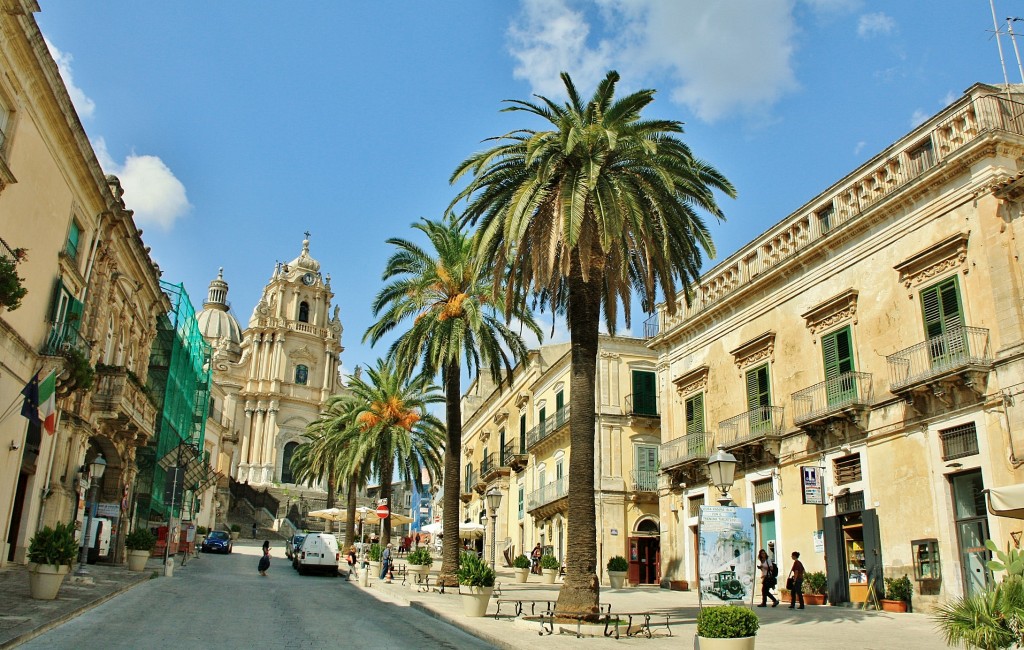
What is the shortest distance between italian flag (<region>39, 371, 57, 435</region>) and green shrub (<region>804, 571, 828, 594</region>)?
57.7ft

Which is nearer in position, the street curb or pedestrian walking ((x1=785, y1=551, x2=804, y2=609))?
the street curb

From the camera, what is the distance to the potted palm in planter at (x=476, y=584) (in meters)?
16.2

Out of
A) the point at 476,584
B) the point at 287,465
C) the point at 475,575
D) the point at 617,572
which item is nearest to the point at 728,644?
the point at 476,584

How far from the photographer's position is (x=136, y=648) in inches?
428

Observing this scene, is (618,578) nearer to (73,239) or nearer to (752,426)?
(752,426)

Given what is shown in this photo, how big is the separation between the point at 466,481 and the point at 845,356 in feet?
126

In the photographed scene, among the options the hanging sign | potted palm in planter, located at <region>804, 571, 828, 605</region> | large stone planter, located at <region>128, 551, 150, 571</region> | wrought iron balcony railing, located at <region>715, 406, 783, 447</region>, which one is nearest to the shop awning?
the hanging sign

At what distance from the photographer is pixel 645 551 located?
33.3 metres

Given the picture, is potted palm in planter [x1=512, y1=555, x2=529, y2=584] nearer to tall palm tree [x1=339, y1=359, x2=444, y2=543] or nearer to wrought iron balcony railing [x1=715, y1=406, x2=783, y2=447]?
tall palm tree [x1=339, y1=359, x2=444, y2=543]

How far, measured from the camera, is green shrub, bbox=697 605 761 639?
33.7ft

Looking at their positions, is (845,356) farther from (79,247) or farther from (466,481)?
(466,481)

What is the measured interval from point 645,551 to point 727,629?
23.7m

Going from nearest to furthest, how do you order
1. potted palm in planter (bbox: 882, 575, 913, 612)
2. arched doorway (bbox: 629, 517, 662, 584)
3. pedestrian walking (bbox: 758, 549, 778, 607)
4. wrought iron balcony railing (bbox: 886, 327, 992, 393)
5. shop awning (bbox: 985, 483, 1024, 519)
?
shop awning (bbox: 985, 483, 1024, 519) < wrought iron balcony railing (bbox: 886, 327, 992, 393) < potted palm in planter (bbox: 882, 575, 913, 612) < pedestrian walking (bbox: 758, 549, 778, 607) < arched doorway (bbox: 629, 517, 662, 584)

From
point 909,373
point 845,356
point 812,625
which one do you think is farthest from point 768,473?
point 812,625
